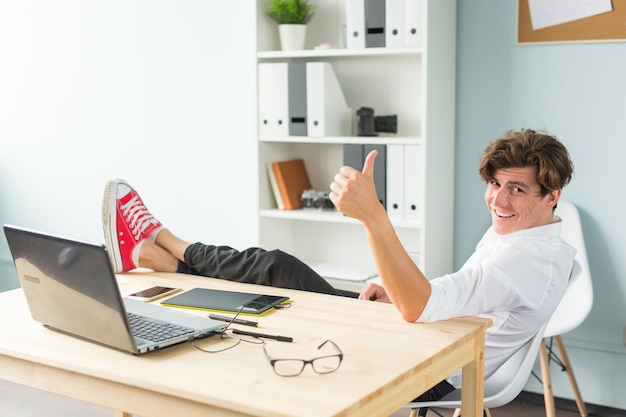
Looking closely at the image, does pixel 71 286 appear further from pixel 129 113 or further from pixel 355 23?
pixel 129 113

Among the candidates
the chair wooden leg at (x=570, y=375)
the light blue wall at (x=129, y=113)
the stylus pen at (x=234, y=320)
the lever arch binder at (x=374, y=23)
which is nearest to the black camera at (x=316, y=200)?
the light blue wall at (x=129, y=113)

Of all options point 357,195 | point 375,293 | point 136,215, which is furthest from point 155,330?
point 136,215

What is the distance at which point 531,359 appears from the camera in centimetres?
223

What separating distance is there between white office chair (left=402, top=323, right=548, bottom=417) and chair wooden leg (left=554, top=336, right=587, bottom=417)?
91 cm

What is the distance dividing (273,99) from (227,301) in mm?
1502

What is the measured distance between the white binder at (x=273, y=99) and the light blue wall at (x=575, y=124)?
2.32 ft

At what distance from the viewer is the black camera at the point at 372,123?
3.41 metres

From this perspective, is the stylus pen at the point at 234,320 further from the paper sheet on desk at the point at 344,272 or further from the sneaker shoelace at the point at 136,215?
the paper sheet on desk at the point at 344,272

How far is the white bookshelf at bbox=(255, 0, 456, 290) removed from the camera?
10.6 ft

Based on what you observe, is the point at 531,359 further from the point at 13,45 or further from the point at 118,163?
the point at 13,45

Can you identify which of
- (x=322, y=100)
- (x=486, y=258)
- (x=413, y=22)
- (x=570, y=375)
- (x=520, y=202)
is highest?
(x=413, y=22)

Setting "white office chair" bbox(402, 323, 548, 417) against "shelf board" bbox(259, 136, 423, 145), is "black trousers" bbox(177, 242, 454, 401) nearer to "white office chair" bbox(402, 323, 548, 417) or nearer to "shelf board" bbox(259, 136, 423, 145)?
"white office chair" bbox(402, 323, 548, 417)

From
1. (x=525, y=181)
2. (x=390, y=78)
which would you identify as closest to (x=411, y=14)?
(x=390, y=78)

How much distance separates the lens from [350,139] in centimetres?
Result: 337
